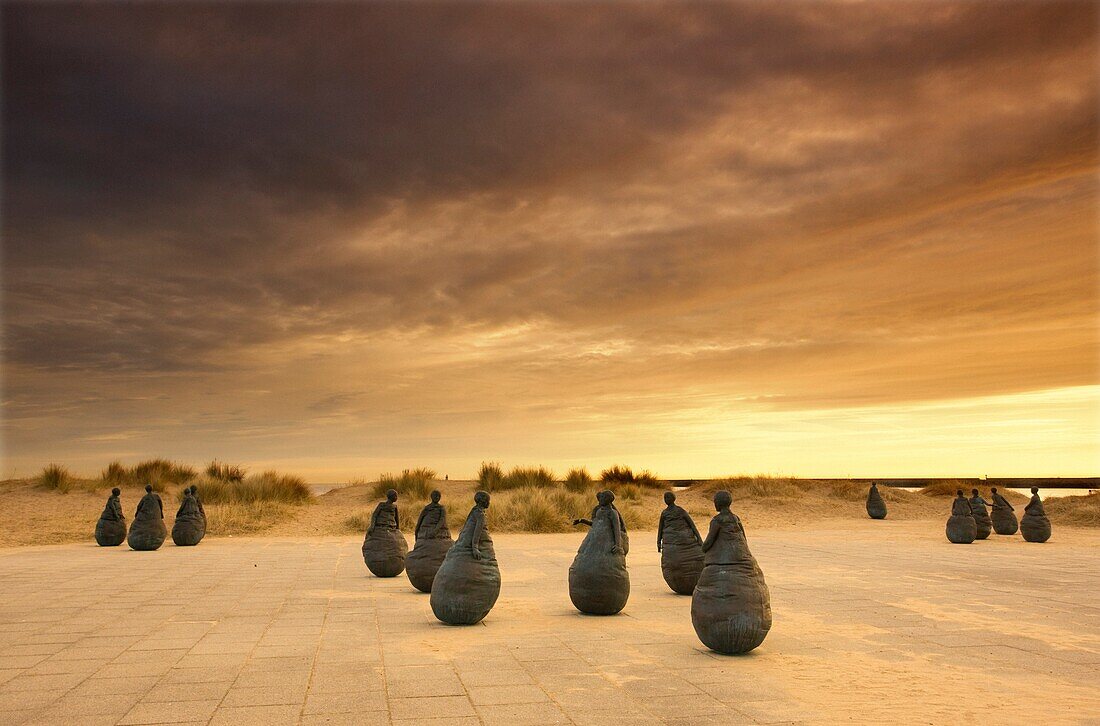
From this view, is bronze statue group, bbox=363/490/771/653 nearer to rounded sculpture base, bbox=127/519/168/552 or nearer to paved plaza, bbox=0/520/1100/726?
paved plaza, bbox=0/520/1100/726

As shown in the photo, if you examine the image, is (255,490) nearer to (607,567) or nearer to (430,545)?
(430,545)

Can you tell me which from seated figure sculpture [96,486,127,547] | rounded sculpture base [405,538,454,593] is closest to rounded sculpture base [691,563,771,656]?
rounded sculpture base [405,538,454,593]

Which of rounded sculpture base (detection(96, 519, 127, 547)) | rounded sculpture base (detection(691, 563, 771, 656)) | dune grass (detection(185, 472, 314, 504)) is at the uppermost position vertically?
dune grass (detection(185, 472, 314, 504))

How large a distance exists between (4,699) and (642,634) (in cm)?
586

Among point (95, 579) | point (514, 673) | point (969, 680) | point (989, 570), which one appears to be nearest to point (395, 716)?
point (514, 673)

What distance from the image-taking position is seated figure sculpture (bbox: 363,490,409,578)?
13.9 meters

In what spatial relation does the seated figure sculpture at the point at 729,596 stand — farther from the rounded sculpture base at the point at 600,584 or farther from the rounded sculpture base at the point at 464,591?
the rounded sculpture base at the point at 464,591

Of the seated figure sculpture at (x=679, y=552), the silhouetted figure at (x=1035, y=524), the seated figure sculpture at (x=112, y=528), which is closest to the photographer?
the seated figure sculpture at (x=679, y=552)

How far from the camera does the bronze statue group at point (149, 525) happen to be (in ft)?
60.6

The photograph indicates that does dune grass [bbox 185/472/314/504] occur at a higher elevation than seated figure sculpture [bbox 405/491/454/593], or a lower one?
higher

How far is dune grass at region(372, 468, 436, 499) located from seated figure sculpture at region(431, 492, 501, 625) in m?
22.7

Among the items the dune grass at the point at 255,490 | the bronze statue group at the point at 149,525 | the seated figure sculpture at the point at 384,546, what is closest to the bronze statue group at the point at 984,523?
the seated figure sculpture at the point at 384,546

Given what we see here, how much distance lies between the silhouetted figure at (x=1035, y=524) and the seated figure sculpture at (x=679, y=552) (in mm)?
14334

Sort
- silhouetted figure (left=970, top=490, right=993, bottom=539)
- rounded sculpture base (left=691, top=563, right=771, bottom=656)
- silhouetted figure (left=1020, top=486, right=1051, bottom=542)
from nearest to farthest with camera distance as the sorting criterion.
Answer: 1. rounded sculpture base (left=691, top=563, right=771, bottom=656)
2. silhouetted figure (left=1020, top=486, right=1051, bottom=542)
3. silhouetted figure (left=970, top=490, right=993, bottom=539)
